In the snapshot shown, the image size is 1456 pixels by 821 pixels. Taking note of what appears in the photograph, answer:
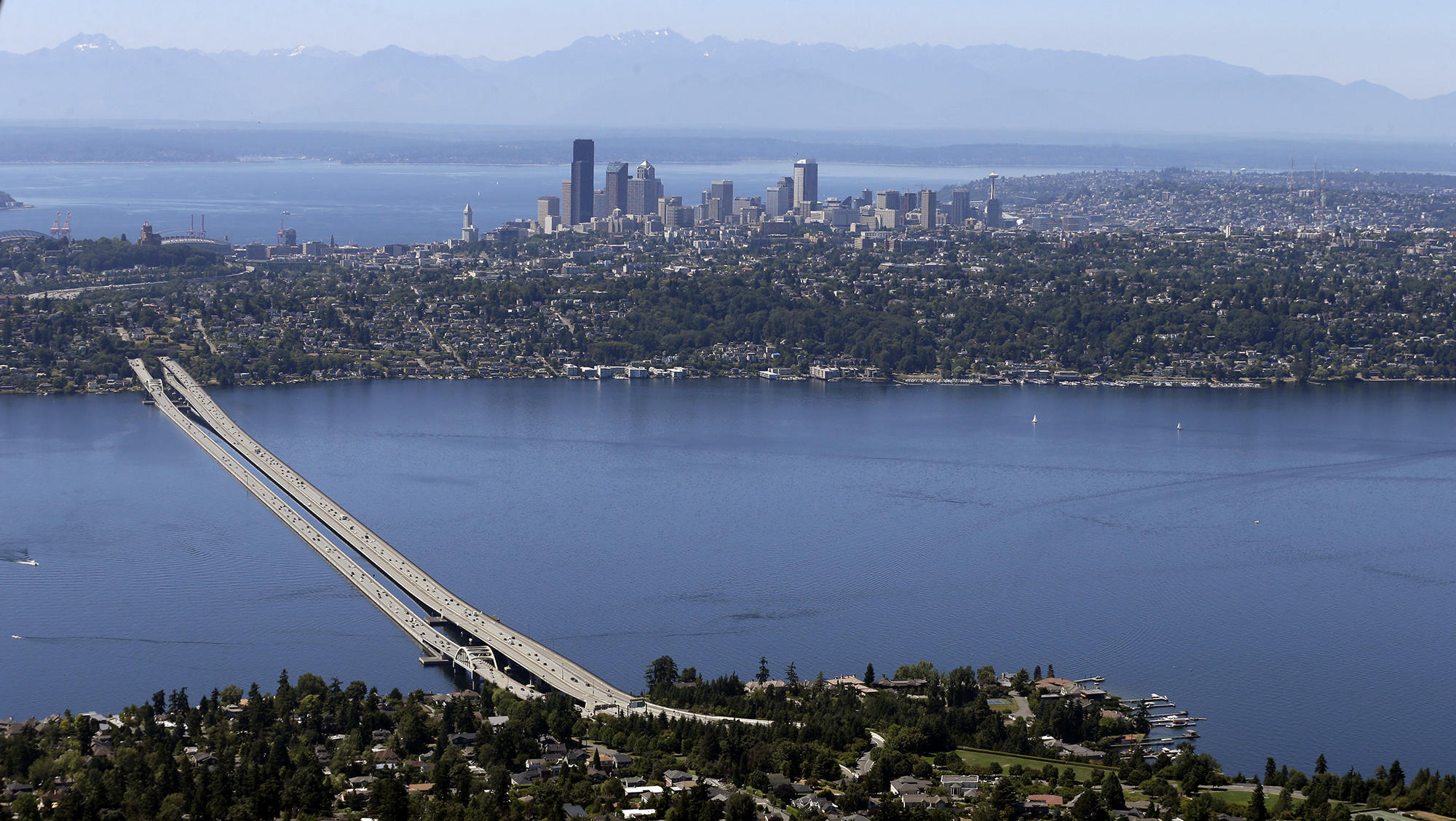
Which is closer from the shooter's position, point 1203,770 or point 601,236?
point 1203,770

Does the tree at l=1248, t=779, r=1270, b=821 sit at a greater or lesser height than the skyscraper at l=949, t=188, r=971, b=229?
lesser

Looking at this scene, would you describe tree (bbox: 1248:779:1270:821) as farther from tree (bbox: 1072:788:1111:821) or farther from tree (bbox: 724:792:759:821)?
tree (bbox: 724:792:759:821)

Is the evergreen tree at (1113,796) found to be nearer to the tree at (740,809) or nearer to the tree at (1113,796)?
the tree at (1113,796)

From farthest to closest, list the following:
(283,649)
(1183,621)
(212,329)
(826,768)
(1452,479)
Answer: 1. (212,329)
2. (1452,479)
3. (1183,621)
4. (283,649)
5. (826,768)

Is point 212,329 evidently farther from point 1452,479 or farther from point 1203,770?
point 1203,770

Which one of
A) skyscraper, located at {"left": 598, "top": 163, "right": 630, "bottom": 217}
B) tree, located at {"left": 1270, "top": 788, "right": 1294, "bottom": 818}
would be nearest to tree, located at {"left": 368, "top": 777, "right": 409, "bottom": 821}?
tree, located at {"left": 1270, "top": 788, "right": 1294, "bottom": 818}

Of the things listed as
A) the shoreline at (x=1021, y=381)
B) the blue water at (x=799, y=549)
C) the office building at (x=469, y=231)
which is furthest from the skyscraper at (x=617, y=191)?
the blue water at (x=799, y=549)

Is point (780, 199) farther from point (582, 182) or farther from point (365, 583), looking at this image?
point (365, 583)

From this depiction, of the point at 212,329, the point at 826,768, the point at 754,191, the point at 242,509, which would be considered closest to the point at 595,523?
the point at 242,509
